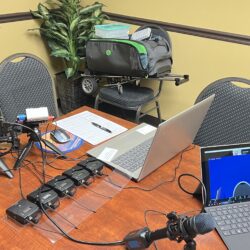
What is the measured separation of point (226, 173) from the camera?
0.97 metres

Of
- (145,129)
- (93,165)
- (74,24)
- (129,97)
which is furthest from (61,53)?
(93,165)

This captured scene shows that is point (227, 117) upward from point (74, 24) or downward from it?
downward

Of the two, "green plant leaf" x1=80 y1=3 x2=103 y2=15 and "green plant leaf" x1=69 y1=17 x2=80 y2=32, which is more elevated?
"green plant leaf" x1=80 y1=3 x2=103 y2=15

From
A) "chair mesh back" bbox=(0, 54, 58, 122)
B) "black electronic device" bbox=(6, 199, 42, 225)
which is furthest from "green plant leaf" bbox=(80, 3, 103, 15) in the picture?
"black electronic device" bbox=(6, 199, 42, 225)

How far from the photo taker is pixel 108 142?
1.30 m

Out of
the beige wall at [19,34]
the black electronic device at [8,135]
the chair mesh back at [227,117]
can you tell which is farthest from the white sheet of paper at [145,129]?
the beige wall at [19,34]

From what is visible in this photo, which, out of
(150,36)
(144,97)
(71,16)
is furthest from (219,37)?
(71,16)

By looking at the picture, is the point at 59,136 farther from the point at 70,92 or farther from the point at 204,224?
the point at 70,92

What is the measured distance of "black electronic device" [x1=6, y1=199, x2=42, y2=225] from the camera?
90cm

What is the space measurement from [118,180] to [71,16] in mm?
2321

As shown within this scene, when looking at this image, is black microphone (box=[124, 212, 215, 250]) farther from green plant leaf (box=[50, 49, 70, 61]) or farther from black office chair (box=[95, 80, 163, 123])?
green plant leaf (box=[50, 49, 70, 61])

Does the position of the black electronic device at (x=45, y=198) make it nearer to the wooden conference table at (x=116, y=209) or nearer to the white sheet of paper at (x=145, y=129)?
the wooden conference table at (x=116, y=209)

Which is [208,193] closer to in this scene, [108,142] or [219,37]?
[108,142]

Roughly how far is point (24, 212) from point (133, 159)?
1.45 ft
